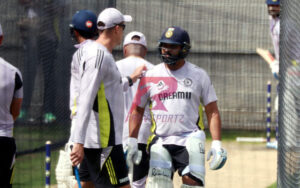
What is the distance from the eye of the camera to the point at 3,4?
839cm

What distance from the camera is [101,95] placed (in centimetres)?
591

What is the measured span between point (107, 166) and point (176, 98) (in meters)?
0.98

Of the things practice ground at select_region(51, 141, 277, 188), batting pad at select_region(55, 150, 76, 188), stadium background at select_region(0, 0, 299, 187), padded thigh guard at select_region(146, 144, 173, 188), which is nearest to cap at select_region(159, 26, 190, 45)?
padded thigh guard at select_region(146, 144, 173, 188)

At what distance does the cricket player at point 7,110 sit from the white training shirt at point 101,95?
2.23 ft

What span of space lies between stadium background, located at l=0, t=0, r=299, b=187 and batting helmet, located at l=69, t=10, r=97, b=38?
5.80 ft

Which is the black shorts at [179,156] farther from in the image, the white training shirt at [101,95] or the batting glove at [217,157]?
Answer: the white training shirt at [101,95]

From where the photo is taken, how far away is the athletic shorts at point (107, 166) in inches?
234

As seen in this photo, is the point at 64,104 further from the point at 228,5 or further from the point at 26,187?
the point at 228,5

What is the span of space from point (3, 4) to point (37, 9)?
4.36ft

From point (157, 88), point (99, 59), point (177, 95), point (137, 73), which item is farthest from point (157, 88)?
point (99, 59)

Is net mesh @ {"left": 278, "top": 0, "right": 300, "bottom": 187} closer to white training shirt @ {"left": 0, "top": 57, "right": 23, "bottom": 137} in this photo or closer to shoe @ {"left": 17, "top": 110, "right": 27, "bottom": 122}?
white training shirt @ {"left": 0, "top": 57, "right": 23, "bottom": 137}

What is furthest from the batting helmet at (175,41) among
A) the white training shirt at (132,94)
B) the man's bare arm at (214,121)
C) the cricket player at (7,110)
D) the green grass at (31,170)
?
the green grass at (31,170)

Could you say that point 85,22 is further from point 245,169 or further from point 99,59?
point 245,169

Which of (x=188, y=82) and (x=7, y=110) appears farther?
(x=188, y=82)
